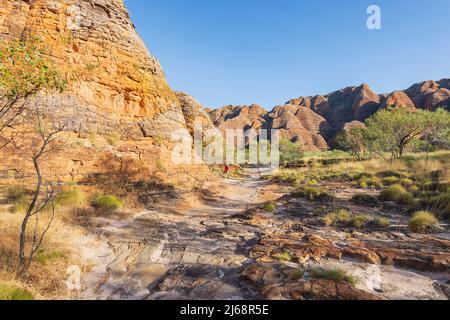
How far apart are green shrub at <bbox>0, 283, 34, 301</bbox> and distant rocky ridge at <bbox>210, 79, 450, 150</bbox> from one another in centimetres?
8337

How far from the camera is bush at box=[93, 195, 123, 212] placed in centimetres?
768

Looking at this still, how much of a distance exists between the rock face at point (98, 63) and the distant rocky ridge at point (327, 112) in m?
74.7

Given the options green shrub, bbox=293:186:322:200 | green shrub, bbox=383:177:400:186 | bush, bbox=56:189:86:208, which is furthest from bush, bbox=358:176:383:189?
bush, bbox=56:189:86:208

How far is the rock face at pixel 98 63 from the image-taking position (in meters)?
9.53

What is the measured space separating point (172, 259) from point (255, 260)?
71.8 inches

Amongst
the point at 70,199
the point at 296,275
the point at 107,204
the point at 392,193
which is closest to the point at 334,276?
the point at 296,275

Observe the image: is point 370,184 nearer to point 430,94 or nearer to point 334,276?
point 334,276

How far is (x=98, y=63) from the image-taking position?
36.0ft

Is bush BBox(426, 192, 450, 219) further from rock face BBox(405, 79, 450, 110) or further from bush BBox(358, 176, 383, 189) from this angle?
rock face BBox(405, 79, 450, 110)

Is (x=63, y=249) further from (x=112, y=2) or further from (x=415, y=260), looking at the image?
(x=112, y=2)

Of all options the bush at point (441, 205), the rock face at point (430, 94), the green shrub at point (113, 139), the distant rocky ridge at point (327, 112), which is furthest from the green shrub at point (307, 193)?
the rock face at point (430, 94)

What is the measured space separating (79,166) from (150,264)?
7.12 meters

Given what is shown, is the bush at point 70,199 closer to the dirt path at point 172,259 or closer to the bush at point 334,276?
the dirt path at point 172,259
